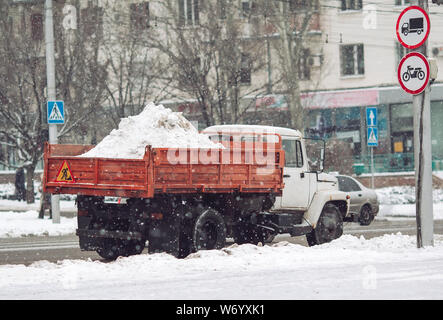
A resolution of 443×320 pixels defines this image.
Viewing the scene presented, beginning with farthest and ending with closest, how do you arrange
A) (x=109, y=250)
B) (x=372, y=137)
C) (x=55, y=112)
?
1. (x=372, y=137)
2. (x=55, y=112)
3. (x=109, y=250)

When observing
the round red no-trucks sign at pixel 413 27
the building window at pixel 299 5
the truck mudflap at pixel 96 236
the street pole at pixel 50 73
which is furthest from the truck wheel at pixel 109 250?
the building window at pixel 299 5

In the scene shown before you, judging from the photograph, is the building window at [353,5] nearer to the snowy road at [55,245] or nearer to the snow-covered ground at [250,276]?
the snowy road at [55,245]

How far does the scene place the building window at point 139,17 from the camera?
1296 inches

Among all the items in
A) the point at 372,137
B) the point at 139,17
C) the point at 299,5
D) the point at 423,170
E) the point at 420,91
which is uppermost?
the point at 299,5

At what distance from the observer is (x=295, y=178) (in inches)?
628

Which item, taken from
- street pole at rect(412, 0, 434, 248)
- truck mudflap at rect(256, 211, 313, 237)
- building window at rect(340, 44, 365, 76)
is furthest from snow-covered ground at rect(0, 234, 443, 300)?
building window at rect(340, 44, 365, 76)

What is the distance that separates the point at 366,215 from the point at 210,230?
11930 millimetres

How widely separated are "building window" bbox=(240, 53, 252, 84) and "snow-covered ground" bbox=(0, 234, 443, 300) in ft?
51.4

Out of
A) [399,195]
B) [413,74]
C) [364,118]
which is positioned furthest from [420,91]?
[364,118]

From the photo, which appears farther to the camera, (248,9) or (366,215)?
(248,9)

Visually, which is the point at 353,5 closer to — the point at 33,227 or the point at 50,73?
the point at 50,73

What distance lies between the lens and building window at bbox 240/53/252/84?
95.0 feet

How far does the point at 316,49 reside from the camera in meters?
45.2
